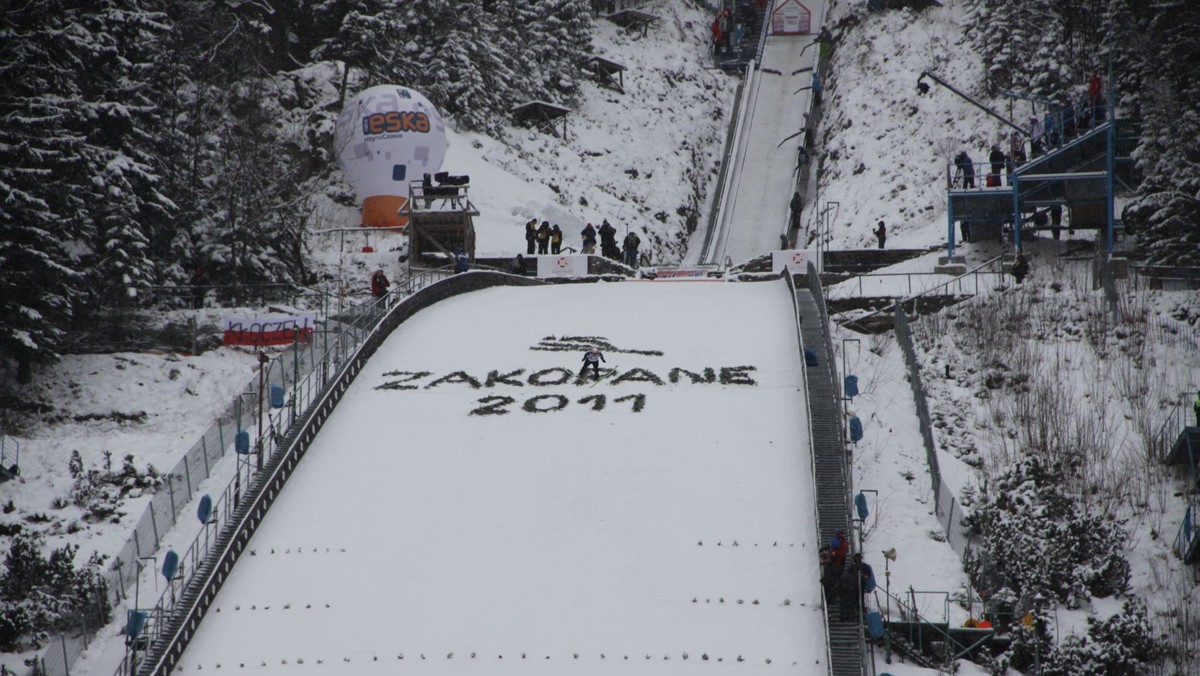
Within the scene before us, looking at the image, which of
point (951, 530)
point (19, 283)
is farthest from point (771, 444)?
point (19, 283)

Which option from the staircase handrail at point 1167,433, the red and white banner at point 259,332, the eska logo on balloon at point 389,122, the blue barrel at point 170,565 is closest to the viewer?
the blue barrel at point 170,565

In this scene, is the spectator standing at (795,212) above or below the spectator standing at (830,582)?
above

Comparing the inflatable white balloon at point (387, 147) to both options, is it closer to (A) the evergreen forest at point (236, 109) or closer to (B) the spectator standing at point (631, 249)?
(A) the evergreen forest at point (236, 109)

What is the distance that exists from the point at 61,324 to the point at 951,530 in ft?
57.7

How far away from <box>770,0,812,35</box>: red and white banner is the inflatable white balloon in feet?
106

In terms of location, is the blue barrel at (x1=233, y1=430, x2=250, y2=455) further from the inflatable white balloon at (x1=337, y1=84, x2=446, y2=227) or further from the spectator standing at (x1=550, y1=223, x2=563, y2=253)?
the inflatable white balloon at (x1=337, y1=84, x2=446, y2=227)

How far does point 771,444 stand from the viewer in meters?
21.6

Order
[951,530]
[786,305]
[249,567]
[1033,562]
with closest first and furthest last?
[249,567] < [1033,562] < [951,530] < [786,305]

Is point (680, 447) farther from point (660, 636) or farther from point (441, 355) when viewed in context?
point (441, 355)

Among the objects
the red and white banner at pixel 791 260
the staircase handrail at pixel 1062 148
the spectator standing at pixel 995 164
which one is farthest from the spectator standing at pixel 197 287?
the spectator standing at pixel 995 164

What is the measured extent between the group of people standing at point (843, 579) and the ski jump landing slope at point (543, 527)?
0.36m

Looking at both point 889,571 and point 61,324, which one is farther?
point 61,324

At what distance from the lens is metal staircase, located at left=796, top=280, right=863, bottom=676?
16.1 m

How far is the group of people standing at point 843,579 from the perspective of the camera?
16.7 metres
